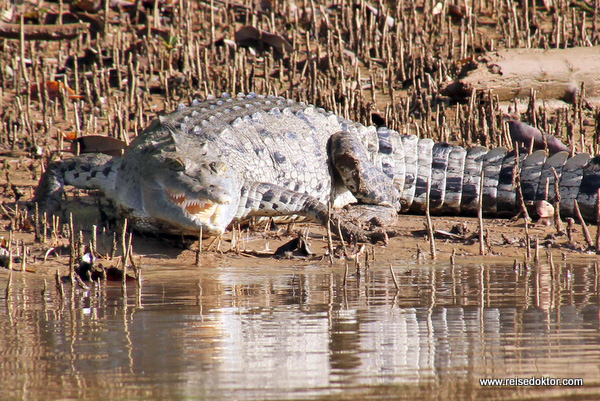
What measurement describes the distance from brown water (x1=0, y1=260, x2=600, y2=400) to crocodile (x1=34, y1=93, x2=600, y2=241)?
3.87 ft

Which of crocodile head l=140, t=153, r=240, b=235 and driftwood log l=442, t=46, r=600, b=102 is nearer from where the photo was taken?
crocodile head l=140, t=153, r=240, b=235

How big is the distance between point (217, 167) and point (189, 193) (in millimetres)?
329

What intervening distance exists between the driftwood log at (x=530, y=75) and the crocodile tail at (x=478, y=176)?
1407 mm

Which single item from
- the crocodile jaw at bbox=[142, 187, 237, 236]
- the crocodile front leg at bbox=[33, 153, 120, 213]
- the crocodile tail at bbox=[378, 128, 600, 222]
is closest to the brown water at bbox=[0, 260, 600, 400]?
the crocodile jaw at bbox=[142, 187, 237, 236]

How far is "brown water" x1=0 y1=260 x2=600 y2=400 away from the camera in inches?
93.4

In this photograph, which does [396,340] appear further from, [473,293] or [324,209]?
[324,209]

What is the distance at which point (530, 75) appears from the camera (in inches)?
344

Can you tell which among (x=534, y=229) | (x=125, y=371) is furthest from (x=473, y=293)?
(x=534, y=229)

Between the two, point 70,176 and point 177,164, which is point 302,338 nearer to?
point 177,164

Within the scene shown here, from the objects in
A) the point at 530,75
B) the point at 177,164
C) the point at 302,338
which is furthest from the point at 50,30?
the point at 530,75

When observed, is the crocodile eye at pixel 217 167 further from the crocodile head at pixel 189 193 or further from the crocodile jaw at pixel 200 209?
the crocodile jaw at pixel 200 209

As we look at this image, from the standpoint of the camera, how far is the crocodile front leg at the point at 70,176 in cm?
628

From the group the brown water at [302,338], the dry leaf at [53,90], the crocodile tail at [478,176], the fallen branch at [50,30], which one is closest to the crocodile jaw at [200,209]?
the brown water at [302,338]

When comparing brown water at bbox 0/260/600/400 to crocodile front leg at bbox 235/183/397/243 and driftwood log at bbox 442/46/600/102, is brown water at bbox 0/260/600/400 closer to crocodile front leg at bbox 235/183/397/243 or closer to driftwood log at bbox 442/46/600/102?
crocodile front leg at bbox 235/183/397/243
